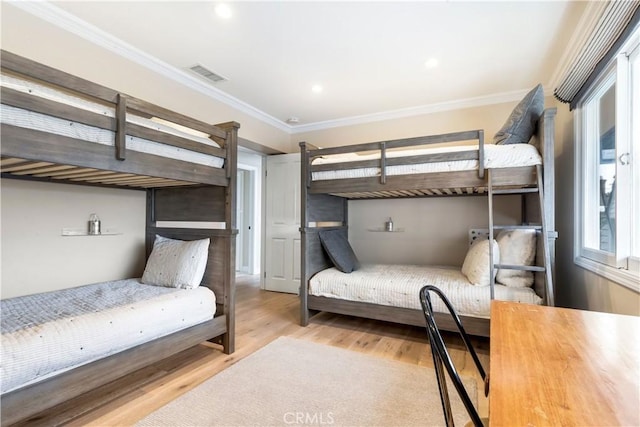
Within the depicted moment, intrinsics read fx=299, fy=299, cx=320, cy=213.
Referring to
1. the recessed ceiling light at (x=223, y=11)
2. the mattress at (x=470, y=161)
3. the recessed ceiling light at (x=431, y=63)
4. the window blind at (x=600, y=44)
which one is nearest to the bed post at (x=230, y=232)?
the recessed ceiling light at (x=223, y=11)

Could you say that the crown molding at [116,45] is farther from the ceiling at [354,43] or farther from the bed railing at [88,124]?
the bed railing at [88,124]

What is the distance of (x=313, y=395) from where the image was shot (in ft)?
5.69

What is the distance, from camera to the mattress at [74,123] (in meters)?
1.22

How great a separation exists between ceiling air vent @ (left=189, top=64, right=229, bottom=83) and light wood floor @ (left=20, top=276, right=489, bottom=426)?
2.44 m

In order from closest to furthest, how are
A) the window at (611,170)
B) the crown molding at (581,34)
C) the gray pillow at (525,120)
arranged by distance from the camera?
the window at (611,170), the crown molding at (581,34), the gray pillow at (525,120)

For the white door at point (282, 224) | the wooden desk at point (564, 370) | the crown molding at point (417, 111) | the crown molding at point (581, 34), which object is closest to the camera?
the wooden desk at point (564, 370)

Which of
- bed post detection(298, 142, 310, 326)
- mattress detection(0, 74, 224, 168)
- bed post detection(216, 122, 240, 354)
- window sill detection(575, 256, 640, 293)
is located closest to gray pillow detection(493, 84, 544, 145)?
window sill detection(575, 256, 640, 293)

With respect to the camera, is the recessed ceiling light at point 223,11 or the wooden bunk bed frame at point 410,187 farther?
the wooden bunk bed frame at point 410,187

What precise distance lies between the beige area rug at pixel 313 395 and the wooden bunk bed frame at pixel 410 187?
1.79 ft

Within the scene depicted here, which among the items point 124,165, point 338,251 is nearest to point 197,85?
point 124,165

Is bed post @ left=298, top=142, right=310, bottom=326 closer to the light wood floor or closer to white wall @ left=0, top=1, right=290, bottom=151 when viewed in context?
the light wood floor

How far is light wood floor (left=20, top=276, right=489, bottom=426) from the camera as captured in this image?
1578mm

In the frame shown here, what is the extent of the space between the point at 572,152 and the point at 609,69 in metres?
0.82

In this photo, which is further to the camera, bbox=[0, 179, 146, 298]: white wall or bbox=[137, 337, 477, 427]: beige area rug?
bbox=[0, 179, 146, 298]: white wall
